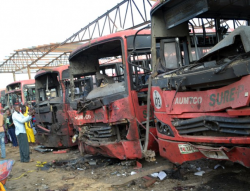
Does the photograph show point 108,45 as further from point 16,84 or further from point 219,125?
point 16,84

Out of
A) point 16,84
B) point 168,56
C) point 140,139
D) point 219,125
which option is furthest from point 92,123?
point 16,84

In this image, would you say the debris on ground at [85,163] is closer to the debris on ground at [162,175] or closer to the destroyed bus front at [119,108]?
the destroyed bus front at [119,108]

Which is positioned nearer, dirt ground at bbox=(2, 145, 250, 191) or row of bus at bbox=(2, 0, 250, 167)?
row of bus at bbox=(2, 0, 250, 167)

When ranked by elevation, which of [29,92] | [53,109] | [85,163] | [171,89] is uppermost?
[29,92]

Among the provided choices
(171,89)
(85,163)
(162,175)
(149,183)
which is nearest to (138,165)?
(162,175)

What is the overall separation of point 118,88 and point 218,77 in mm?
2317

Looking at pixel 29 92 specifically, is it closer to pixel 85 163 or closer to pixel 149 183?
pixel 85 163

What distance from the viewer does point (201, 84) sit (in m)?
2.89

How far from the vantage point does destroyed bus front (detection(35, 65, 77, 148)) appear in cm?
699

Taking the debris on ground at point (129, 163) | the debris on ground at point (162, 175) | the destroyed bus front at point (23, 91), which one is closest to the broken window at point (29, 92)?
the destroyed bus front at point (23, 91)

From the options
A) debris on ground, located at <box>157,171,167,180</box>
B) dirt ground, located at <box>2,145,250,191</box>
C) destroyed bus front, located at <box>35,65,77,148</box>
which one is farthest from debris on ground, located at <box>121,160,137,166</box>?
destroyed bus front, located at <box>35,65,77,148</box>

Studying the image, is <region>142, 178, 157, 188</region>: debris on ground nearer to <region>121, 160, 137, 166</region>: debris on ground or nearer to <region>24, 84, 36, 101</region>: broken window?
<region>121, 160, 137, 166</region>: debris on ground

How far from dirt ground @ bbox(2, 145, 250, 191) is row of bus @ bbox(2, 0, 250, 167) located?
1.44 feet

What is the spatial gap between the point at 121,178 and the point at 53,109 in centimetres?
360
